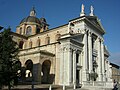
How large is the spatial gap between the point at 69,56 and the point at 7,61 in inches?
554

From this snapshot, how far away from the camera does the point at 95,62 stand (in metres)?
34.3

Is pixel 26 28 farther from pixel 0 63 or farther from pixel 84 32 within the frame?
pixel 0 63

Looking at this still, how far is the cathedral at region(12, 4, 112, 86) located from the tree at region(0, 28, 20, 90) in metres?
8.60

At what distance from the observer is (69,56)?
2642cm

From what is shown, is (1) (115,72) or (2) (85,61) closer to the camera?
(2) (85,61)

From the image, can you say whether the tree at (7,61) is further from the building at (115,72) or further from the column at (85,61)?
the building at (115,72)

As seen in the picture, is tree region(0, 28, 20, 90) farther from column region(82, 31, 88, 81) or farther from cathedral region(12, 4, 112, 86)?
column region(82, 31, 88, 81)

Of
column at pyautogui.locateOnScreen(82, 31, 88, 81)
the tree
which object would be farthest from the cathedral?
the tree

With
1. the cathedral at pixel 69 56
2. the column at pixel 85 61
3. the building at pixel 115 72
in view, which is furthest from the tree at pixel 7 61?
the building at pixel 115 72

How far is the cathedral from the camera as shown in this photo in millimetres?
26188

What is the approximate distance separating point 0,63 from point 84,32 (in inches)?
795

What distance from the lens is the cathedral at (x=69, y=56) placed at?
85.9ft

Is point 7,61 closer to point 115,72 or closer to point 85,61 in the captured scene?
point 85,61

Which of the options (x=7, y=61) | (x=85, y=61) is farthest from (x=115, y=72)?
(x=7, y=61)
